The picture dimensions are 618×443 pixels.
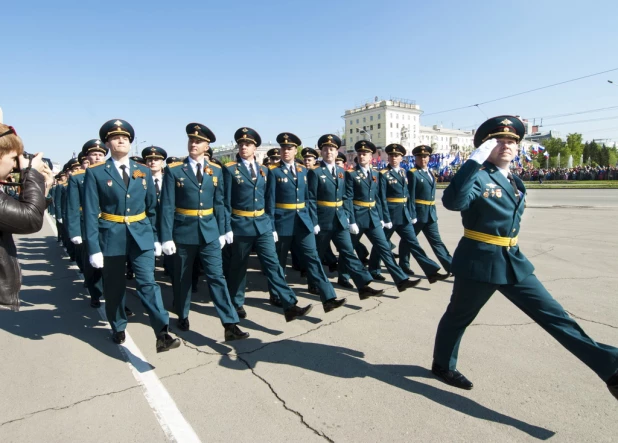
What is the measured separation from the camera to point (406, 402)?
2920 mm

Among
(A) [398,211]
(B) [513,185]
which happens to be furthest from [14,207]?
(A) [398,211]

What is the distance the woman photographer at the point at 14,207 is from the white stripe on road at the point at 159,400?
1150 millimetres

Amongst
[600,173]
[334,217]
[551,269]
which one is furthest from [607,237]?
[600,173]

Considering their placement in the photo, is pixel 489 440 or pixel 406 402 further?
pixel 406 402

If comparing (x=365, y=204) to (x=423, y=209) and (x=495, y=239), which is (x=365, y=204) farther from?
(x=495, y=239)

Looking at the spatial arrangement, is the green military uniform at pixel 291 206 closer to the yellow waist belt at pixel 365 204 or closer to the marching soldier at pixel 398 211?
the yellow waist belt at pixel 365 204

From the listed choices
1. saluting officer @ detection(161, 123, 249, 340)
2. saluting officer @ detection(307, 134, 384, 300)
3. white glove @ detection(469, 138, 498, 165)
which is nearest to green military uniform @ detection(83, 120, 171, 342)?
saluting officer @ detection(161, 123, 249, 340)

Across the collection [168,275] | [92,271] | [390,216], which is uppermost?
[390,216]

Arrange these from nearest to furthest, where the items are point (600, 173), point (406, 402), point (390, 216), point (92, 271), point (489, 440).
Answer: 1. point (489, 440)
2. point (406, 402)
3. point (92, 271)
4. point (390, 216)
5. point (600, 173)

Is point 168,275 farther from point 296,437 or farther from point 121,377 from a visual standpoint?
point 296,437

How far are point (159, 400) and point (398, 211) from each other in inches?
173

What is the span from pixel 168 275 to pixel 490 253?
224 inches

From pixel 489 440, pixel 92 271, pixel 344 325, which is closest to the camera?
pixel 489 440

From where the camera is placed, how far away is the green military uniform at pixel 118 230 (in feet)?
13.0
